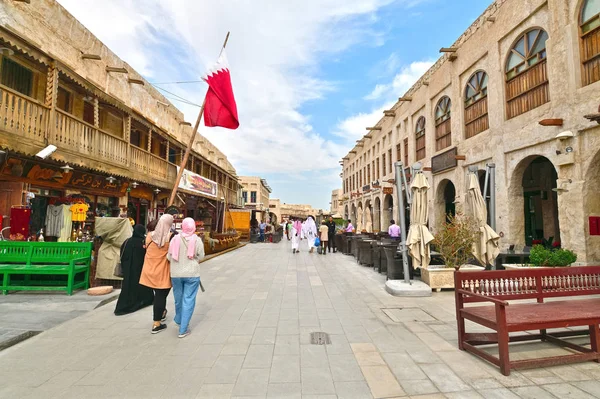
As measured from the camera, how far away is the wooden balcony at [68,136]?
20.9 ft

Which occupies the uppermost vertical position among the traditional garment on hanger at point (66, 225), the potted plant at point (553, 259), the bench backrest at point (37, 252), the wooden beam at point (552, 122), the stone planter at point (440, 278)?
the wooden beam at point (552, 122)

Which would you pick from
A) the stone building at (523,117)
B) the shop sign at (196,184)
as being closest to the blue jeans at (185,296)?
the stone building at (523,117)

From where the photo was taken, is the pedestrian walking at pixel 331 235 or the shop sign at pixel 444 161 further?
the pedestrian walking at pixel 331 235

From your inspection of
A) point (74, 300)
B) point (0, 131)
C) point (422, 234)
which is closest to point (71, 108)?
point (0, 131)

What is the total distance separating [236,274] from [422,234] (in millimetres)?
5529

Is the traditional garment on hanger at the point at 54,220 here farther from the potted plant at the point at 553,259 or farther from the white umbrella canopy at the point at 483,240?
the potted plant at the point at 553,259

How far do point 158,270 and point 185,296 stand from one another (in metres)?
0.58

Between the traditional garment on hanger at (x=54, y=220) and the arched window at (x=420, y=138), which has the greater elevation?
the arched window at (x=420, y=138)

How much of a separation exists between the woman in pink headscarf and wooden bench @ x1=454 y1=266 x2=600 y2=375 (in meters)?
3.48

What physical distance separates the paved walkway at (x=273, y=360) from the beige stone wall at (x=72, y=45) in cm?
647

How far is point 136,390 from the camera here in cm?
286

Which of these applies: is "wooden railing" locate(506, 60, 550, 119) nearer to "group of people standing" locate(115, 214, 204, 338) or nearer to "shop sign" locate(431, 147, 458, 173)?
"shop sign" locate(431, 147, 458, 173)

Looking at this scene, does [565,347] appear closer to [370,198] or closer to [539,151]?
[539,151]

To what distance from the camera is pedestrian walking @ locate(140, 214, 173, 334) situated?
446 cm
